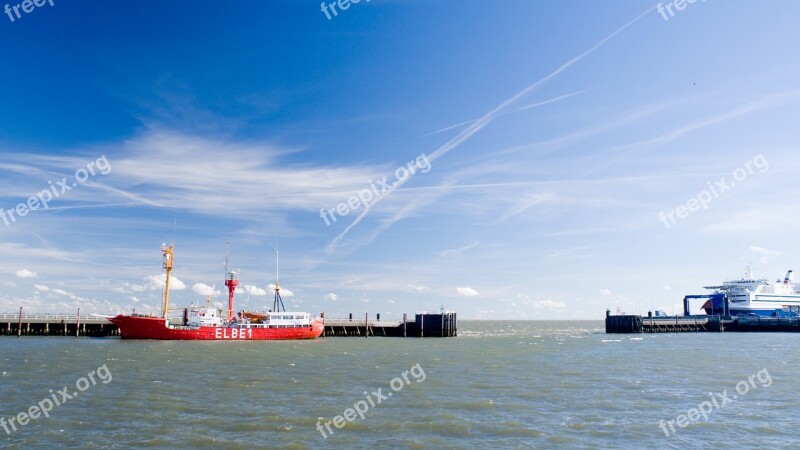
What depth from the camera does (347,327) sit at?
9375cm

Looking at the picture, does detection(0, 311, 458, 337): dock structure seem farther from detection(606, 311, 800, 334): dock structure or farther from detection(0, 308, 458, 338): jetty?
detection(606, 311, 800, 334): dock structure

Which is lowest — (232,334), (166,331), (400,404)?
(400,404)

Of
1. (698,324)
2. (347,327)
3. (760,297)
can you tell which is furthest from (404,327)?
(760,297)

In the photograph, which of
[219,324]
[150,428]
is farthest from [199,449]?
[219,324]

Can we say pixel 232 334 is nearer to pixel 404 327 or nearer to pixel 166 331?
pixel 166 331

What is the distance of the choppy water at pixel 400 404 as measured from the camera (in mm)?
19219

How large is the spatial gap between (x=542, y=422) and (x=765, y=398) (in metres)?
14.0

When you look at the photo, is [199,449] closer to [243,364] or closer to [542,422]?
[542,422]

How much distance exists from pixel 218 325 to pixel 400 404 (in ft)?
183

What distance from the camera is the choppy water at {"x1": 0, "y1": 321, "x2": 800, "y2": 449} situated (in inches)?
757

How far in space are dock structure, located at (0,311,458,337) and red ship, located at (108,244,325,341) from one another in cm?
911

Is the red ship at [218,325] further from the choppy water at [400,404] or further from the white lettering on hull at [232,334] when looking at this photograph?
the choppy water at [400,404]

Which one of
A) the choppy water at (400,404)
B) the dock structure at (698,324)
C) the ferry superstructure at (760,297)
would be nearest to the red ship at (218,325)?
the choppy water at (400,404)

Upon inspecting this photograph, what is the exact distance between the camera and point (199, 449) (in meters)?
17.8
